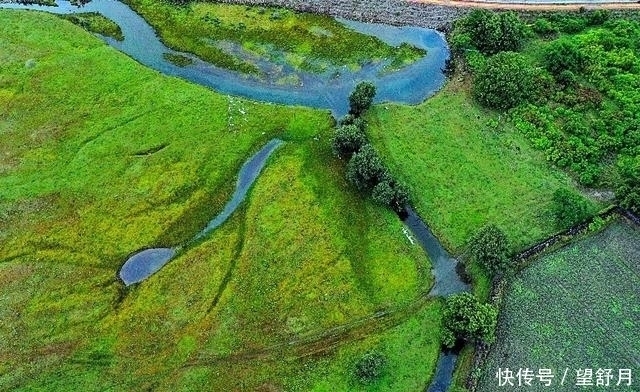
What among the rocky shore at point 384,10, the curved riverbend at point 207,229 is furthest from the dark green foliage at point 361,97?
the rocky shore at point 384,10

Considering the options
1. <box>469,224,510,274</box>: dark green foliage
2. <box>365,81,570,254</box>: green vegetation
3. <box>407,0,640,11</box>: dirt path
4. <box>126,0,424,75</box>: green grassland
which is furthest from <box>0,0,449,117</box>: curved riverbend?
<box>469,224,510,274</box>: dark green foliage

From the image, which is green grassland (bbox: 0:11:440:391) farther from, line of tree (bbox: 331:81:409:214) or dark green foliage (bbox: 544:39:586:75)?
dark green foliage (bbox: 544:39:586:75)

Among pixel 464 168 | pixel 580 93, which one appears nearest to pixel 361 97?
pixel 464 168

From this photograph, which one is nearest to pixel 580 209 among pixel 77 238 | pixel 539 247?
pixel 539 247

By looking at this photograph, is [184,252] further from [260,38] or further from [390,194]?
[260,38]

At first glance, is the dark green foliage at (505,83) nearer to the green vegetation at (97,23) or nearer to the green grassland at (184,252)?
the green grassland at (184,252)

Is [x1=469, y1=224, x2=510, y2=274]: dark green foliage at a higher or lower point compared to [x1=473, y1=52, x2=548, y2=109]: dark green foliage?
lower
